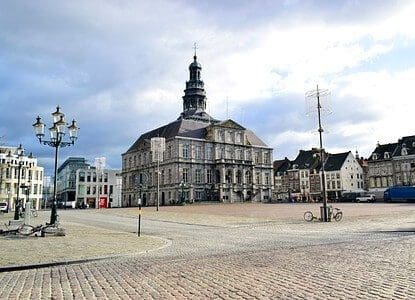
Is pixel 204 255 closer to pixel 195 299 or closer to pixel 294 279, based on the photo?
pixel 294 279

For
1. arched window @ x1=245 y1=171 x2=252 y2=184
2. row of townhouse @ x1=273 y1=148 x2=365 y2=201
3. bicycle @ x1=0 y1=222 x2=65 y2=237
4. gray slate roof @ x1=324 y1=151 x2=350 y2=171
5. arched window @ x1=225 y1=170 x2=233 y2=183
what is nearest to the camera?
bicycle @ x1=0 y1=222 x2=65 y2=237

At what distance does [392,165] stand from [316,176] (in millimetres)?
20138

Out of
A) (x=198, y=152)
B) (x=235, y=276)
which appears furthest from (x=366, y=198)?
(x=235, y=276)

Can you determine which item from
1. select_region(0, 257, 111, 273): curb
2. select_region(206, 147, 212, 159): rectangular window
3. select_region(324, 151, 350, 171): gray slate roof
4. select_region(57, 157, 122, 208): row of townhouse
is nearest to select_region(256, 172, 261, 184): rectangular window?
select_region(206, 147, 212, 159): rectangular window

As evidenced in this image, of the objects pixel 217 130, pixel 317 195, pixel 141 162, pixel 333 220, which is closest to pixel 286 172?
pixel 317 195

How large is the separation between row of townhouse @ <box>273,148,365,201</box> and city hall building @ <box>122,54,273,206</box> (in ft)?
47.2

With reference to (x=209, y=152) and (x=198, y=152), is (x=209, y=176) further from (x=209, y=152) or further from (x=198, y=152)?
(x=198, y=152)

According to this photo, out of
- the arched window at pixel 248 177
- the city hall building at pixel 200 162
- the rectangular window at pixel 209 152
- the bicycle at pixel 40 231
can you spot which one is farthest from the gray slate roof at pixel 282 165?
the bicycle at pixel 40 231

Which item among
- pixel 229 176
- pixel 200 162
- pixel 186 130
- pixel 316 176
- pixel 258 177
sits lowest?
pixel 229 176

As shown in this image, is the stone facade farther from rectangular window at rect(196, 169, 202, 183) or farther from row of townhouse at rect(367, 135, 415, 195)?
row of townhouse at rect(367, 135, 415, 195)

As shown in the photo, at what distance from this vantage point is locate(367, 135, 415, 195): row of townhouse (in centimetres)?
9531

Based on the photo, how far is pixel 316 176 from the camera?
11175 centimetres

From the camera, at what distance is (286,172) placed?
122 meters

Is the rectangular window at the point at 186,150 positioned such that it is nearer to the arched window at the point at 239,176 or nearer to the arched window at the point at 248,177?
the arched window at the point at 239,176
